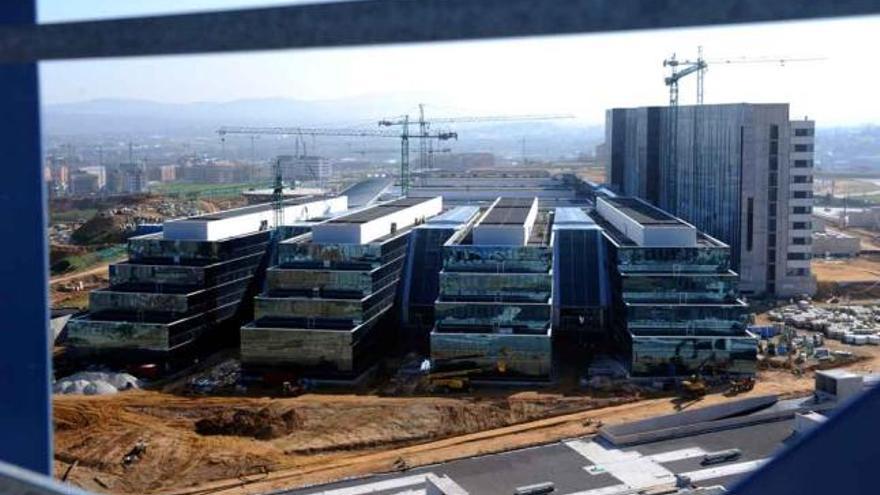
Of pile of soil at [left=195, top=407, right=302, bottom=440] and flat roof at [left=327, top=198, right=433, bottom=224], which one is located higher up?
flat roof at [left=327, top=198, right=433, bottom=224]

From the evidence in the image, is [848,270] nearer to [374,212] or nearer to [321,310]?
[374,212]

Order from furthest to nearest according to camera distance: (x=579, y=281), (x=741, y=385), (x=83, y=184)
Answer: (x=83, y=184), (x=579, y=281), (x=741, y=385)

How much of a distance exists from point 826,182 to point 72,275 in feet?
122

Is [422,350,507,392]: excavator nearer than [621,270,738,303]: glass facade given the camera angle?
Yes

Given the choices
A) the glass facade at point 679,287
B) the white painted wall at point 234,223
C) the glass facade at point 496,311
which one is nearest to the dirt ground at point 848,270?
the glass facade at point 679,287

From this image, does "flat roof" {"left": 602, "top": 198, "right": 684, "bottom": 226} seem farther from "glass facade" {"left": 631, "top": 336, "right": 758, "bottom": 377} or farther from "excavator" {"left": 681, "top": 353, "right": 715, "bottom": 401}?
"excavator" {"left": 681, "top": 353, "right": 715, "bottom": 401}

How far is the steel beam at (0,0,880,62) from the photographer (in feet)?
1.76

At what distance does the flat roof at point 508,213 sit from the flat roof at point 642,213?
1339 millimetres

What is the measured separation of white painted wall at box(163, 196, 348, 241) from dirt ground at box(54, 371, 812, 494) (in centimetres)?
242

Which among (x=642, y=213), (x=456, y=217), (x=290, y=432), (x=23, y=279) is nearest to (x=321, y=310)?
(x=290, y=432)

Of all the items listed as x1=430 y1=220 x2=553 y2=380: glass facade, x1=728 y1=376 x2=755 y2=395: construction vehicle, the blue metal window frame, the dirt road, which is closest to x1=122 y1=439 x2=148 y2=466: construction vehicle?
x1=430 y1=220 x2=553 y2=380: glass facade

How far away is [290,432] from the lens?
7.71m

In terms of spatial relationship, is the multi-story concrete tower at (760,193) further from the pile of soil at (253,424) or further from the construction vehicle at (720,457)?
the pile of soil at (253,424)

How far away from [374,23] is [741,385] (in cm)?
877
